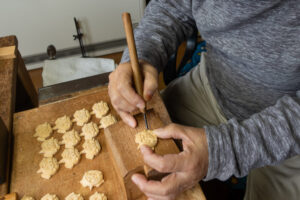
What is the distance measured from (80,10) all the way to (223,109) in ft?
5.12

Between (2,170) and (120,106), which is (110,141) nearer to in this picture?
(120,106)

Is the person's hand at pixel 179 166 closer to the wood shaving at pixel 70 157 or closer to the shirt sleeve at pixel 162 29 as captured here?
the wood shaving at pixel 70 157

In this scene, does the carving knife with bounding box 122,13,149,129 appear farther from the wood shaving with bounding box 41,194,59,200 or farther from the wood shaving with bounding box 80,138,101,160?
the wood shaving with bounding box 41,194,59,200

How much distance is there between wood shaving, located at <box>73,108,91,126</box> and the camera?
81cm

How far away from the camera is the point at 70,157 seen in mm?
724

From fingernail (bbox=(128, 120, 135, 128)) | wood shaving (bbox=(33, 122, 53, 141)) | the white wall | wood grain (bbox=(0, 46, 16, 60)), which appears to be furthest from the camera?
the white wall

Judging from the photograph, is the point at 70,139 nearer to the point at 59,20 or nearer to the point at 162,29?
the point at 162,29

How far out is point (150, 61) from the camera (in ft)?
2.69

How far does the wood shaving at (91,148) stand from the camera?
735mm

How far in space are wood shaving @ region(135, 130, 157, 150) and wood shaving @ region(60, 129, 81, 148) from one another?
24 centimetres

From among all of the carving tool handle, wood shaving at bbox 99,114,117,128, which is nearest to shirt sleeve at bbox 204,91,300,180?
the carving tool handle

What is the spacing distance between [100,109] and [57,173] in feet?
0.80

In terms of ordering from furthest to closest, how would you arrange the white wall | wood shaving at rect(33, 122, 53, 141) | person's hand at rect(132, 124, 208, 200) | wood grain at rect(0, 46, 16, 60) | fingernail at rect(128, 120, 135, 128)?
the white wall → wood grain at rect(0, 46, 16, 60) → wood shaving at rect(33, 122, 53, 141) → fingernail at rect(128, 120, 135, 128) → person's hand at rect(132, 124, 208, 200)

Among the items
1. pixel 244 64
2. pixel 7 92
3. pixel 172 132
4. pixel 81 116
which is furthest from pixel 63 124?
pixel 244 64
